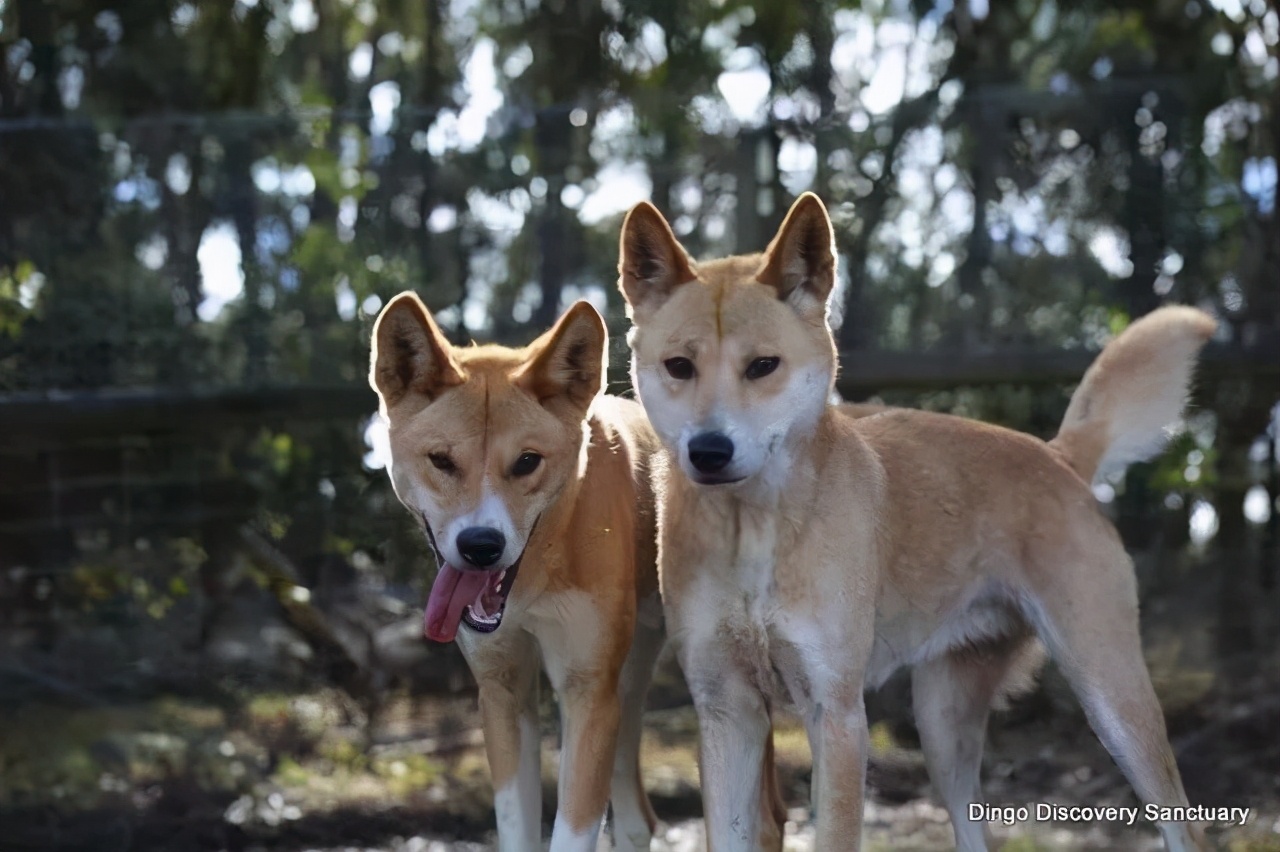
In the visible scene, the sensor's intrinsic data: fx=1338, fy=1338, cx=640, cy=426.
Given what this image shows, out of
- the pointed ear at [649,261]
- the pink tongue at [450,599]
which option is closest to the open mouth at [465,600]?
the pink tongue at [450,599]

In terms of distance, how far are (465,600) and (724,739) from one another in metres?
0.77

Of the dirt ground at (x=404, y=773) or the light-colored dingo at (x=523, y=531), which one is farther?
the dirt ground at (x=404, y=773)

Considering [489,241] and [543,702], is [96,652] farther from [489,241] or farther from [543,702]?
[489,241]

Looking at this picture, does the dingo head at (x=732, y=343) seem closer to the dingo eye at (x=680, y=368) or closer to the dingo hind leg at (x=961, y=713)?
the dingo eye at (x=680, y=368)

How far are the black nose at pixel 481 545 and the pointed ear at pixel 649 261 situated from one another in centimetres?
73

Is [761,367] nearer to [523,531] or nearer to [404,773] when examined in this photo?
[523,531]

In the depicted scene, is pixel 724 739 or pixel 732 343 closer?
pixel 732 343

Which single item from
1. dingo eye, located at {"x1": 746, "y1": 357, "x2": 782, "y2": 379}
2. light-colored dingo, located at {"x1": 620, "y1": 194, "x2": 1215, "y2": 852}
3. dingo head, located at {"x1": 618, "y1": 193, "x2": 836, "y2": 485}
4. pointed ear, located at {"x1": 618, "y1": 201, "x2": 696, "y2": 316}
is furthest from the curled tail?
pointed ear, located at {"x1": 618, "y1": 201, "x2": 696, "y2": 316}

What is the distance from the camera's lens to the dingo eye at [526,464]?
3.54 m

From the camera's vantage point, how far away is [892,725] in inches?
246

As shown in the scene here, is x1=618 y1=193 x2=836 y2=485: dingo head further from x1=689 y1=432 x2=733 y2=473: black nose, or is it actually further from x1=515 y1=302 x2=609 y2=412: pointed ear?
x1=515 y1=302 x2=609 y2=412: pointed ear

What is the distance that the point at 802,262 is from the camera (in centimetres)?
347

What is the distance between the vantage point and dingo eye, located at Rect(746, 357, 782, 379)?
3.31m

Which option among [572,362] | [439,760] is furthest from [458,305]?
[572,362]
